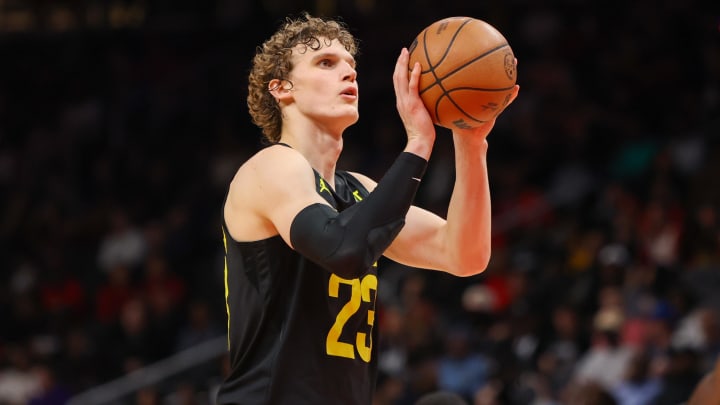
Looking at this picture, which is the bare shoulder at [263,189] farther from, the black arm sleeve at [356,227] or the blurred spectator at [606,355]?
the blurred spectator at [606,355]

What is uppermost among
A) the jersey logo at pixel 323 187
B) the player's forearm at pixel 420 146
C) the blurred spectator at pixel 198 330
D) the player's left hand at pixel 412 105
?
the player's left hand at pixel 412 105

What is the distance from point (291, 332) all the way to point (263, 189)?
47 cm

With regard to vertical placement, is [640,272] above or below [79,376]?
above

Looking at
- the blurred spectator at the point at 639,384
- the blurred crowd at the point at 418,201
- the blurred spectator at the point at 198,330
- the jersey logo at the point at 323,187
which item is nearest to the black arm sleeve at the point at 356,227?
the jersey logo at the point at 323,187

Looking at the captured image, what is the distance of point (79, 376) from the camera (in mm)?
11711

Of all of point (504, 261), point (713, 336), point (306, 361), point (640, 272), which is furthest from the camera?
point (504, 261)

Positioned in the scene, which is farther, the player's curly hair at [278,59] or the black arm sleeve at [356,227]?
the player's curly hair at [278,59]

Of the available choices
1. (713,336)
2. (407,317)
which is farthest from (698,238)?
(407,317)

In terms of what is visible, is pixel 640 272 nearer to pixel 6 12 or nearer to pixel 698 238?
pixel 698 238

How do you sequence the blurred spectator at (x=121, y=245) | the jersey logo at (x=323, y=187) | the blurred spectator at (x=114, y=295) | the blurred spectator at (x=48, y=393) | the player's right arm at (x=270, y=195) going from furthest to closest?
the blurred spectator at (x=121, y=245) < the blurred spectator at (x=114, y=295) < the blurred spectator at (x=48, y=393) < the jersey logo at (x=323, y=187) < the player's right arm at (x=270, y=195)

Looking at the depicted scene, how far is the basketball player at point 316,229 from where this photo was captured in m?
3.43

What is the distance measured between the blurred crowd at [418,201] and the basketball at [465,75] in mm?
3347

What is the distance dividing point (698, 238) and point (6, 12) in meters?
11.8

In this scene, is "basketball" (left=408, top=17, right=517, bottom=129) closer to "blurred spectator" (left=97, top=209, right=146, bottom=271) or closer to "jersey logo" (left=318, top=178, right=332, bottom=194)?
"jersey logo" (left=318, top=178, right=332, bottom=194)
